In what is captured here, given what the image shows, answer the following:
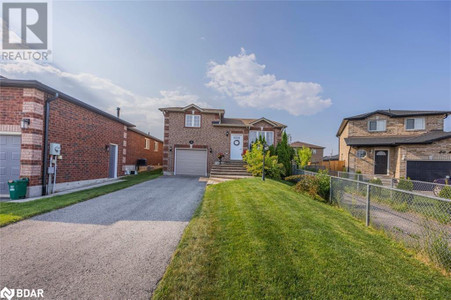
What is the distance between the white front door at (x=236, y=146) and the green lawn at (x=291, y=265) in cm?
1185

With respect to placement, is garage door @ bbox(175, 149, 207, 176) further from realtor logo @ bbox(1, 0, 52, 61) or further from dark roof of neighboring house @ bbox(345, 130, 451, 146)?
dark roof of neighboring house @ bbox(345, 130, 451, 146)

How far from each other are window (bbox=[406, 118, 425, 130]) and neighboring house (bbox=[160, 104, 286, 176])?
47.2ft

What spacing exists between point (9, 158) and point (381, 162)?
939 inches

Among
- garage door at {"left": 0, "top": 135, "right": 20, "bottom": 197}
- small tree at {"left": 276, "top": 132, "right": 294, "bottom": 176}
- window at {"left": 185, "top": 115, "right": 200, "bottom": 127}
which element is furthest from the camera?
window at {"left": 185, "top": 115, "right": 200, "bottom": 127}

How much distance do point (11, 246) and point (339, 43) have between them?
1622cm

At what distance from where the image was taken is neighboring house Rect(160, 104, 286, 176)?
15492 mm

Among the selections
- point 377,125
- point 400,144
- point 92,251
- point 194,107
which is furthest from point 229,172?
point 377,125

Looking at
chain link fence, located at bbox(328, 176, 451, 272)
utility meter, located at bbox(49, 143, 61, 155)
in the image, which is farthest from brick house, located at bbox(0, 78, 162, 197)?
chain link fence, located at bbox(328, 176, 451, 272)

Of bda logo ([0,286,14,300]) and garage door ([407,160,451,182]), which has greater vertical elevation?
garage door ([407,160,451,182])

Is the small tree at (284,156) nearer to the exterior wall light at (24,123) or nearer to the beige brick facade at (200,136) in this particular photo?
the beige brick facade at (200,136)

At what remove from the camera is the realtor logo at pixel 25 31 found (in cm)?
690

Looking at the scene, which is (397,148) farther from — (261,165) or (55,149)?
(55,149)

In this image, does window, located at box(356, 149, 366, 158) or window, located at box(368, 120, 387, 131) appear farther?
window, located at box(368, 120, 387, 131)

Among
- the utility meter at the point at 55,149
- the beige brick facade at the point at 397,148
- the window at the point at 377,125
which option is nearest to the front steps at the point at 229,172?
the utility meter at the point at 55,149
